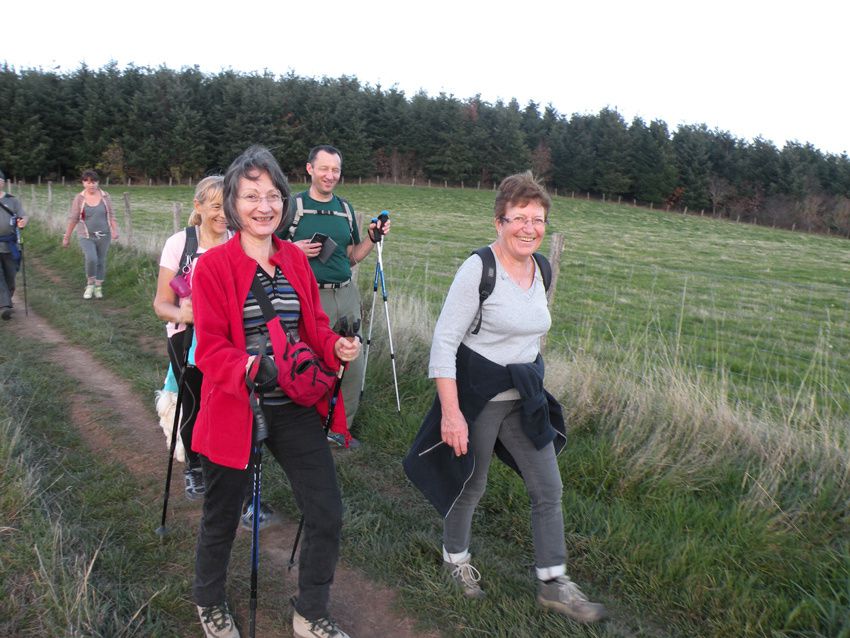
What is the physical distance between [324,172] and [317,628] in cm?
334

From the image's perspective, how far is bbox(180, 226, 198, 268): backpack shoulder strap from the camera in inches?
160

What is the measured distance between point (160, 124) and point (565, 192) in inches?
1461

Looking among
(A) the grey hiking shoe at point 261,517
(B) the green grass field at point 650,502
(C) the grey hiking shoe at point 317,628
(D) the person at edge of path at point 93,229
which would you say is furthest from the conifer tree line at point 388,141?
(C) the grey hiking shoe at point 317,628

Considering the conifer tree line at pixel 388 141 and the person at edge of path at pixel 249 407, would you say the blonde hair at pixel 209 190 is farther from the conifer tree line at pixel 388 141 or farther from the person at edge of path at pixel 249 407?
the conifer tree line at pixel 388 141

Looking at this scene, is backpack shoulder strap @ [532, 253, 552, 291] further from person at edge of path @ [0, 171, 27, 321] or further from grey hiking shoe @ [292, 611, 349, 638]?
person at edge of path @ [0, 171, 27, 321]

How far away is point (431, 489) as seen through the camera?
10.7ft

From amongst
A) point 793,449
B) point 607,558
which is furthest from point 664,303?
point 607,558

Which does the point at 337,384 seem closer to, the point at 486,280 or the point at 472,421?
the point at 472,421

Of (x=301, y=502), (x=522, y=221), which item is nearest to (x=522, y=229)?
(x=522, y=221)

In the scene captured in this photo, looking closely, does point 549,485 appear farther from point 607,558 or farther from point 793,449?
point 793,449

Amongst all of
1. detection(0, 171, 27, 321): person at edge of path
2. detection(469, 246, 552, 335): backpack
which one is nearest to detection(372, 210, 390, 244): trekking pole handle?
detection(469, 246, 552, 335): backpack

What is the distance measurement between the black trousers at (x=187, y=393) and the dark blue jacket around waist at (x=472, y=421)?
131 centimetres

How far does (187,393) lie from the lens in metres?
3.91

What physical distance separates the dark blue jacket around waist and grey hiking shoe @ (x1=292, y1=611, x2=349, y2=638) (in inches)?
28.7
